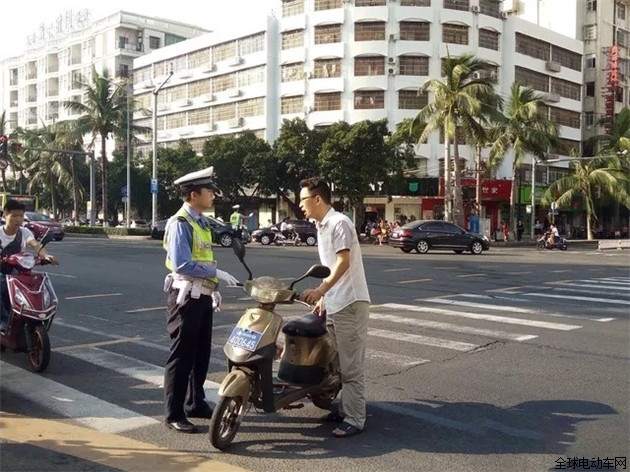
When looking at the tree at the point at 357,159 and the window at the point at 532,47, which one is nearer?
the tree at the point at 357,159

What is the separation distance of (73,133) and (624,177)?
38.5 metres

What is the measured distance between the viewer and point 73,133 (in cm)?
4816

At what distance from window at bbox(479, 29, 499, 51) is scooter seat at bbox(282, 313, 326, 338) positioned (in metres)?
49.8

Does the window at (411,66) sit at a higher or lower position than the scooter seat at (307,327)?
higher

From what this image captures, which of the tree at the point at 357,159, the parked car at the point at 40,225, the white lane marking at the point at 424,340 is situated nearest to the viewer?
the white lane marking at the point at 424,340

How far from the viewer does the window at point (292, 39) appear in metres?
51.5

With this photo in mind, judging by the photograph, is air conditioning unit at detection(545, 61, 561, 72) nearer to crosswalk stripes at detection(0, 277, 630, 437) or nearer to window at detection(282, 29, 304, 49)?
window at detection(282, 29, 304, 49)

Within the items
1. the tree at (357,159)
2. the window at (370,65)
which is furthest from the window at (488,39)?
the tree at (357,159)

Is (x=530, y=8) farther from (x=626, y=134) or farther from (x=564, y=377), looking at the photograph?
(x=564, y=377)

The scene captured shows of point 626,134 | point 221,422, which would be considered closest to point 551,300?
point 221,422

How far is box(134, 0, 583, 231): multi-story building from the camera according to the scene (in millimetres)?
49156

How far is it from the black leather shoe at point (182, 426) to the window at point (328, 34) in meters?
47.6

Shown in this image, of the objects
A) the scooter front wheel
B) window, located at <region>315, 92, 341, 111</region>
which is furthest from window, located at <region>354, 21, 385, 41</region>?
the scooter front wheel

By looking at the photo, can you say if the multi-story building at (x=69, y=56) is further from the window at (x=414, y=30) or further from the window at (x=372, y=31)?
Answer: the window at (x=414, y=30)
